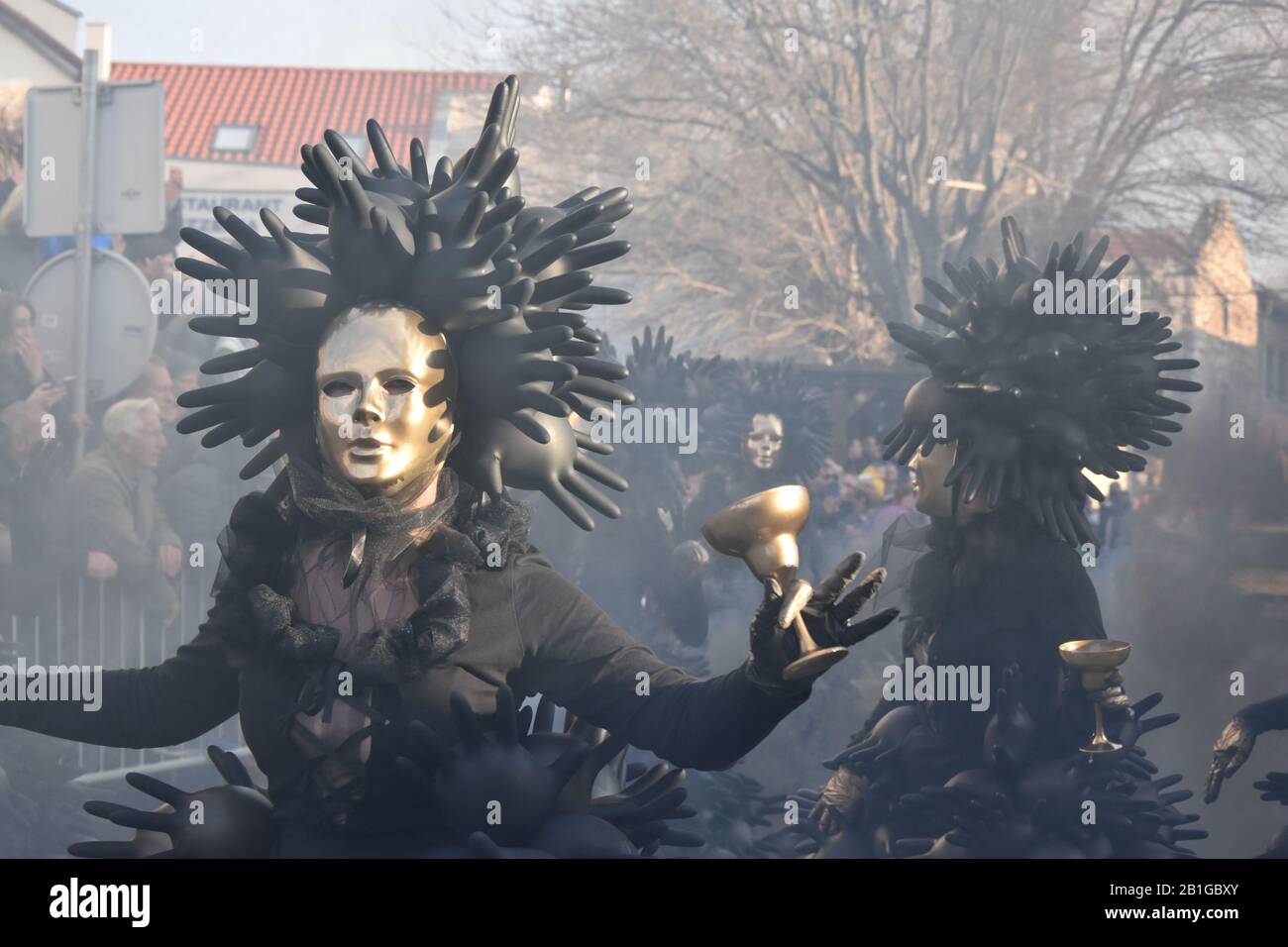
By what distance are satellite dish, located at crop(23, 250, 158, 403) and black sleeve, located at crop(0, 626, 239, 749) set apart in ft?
14.5

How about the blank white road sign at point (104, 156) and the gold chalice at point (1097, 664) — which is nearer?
the gold chalice at point (1097, 664)

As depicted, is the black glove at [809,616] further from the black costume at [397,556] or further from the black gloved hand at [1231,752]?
the black gloved hand at [1231,752]

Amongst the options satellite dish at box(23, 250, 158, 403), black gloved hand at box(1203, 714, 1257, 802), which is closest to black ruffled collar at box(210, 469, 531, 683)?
black gloved hand at box(1203, 714, 1257, 802)

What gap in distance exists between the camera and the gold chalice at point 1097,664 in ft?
14.4

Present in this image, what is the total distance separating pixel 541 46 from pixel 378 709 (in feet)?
53.1

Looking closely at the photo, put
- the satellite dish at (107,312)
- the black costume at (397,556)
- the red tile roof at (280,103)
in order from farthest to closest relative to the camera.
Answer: the red tile roof at (280,103)
the satellite dish at (107,312)
the black costume at (397,556)

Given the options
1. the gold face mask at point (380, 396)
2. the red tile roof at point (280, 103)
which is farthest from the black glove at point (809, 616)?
the red tile roof at point (280, 103)

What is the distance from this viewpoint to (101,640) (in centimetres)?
745

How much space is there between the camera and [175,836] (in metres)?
2.99

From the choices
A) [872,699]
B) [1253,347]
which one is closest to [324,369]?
[872,699]

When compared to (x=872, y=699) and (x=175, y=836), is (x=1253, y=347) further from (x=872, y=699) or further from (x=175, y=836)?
(x=175, y=836)

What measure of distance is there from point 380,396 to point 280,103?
961 inches

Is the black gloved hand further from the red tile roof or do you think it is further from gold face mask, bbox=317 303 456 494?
the red tile roof

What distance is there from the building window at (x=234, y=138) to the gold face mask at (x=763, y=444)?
1629 cm
